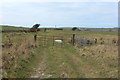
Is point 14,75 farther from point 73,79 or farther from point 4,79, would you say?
point 73,79

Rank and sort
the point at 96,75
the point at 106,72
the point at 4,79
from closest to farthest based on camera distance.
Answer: the point at 4,79 < the point at 96,75 < the point at 106,72

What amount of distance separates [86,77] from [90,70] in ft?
5.16

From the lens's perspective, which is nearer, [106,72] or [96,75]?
[96,75]

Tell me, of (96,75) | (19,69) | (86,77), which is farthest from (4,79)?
(96,75)

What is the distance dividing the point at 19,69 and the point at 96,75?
14.3 feet

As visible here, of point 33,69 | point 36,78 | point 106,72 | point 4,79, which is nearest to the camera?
point 4,79

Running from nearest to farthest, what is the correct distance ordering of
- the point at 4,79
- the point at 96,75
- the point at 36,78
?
the point at 4,79, the point at 36,78, the point at 96,75

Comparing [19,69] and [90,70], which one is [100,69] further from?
[19,69]

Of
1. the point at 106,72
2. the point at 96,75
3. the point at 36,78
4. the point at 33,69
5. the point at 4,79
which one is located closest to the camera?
the point at 4,79

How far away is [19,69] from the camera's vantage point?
10070 mm

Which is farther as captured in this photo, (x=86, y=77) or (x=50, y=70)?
(x=50, y=70)

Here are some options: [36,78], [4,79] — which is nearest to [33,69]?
[36,78]

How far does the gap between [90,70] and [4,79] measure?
495 centimetres

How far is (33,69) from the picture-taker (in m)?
10.5
